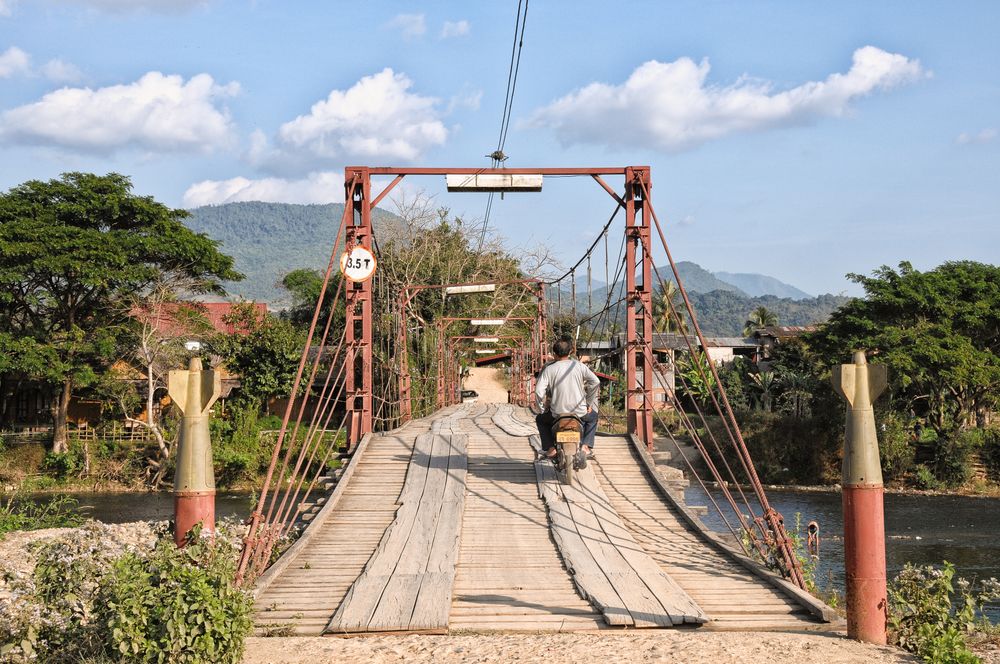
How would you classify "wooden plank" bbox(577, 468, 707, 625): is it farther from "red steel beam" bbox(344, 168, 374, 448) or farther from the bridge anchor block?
"red steel beam" bbox(344, 168, 374, 448)

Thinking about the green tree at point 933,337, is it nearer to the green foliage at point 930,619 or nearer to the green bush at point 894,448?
the green bush at point 894,448

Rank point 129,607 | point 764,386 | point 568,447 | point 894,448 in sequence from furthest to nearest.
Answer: point 764,386 → point 894,448 → point 568,447 → point 129,607

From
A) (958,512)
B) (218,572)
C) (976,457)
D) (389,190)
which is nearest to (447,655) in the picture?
(218,572)

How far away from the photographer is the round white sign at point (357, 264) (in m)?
8.61

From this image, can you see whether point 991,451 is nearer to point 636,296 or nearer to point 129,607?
point 636,296

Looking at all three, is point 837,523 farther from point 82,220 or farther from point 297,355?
point 82,220

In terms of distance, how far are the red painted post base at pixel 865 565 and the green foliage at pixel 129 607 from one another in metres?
2.56

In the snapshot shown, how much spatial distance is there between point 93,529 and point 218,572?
0.91 metres

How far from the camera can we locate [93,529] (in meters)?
4.12

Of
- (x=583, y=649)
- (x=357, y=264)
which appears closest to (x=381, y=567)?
(x=583, y=649)

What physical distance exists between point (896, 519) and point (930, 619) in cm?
1870

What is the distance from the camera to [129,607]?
11.0 ft

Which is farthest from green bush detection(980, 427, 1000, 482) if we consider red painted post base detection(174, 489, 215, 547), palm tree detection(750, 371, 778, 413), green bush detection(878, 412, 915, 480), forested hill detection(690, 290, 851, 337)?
forested hill detection(690, 290, 851, 337)

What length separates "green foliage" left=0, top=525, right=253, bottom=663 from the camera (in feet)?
11.1
